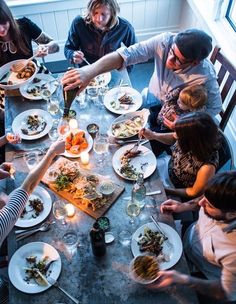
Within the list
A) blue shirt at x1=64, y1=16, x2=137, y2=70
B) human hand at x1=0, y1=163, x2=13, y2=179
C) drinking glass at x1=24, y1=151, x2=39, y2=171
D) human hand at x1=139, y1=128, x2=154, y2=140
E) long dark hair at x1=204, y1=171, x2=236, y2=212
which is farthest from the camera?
blue shirt at x1=64, y1=16, x2=137, y2=70

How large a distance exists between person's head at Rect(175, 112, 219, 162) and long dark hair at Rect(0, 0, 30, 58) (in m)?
1.52

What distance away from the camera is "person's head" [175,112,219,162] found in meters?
1.66

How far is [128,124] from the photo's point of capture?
2115 millimetres

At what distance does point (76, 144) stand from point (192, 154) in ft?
2.34

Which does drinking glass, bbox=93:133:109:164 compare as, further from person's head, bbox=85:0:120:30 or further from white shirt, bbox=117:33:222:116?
person's head, bbox=85:0:120:30

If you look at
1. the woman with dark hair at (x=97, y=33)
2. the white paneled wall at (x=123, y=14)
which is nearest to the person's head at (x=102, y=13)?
the woman with dark hair at (x=97, y=33)

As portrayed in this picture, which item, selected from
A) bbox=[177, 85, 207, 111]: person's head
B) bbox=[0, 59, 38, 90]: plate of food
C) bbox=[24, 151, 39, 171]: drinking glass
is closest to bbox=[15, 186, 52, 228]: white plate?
bbox=[24, 151, 39, 171]: drinking glass

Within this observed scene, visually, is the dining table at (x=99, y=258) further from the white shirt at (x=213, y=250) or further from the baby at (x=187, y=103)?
the baby at (x=187, y=103)

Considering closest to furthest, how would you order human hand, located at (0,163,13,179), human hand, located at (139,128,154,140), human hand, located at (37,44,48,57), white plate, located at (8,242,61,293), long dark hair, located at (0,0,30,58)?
white plate, located at (8,242,61,293) → human hand, located at (0,163,13,179) → human hand, located at (139,128,154,140) → long dark hair, located at (0,0,30,58) → human hand, located at (37,44,48,57)

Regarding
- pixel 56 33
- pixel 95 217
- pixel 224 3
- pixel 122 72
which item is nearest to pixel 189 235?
pixel 95 217

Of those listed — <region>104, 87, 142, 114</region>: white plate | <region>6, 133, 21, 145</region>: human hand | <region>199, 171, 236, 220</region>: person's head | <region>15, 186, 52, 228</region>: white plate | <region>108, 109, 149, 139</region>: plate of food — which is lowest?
<region>15, 186, 52, 228</region>: white plate

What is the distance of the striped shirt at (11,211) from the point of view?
147 cm

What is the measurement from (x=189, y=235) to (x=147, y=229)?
1.02 feet

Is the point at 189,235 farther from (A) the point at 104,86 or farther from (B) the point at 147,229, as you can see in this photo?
(A) the point at 104,86
